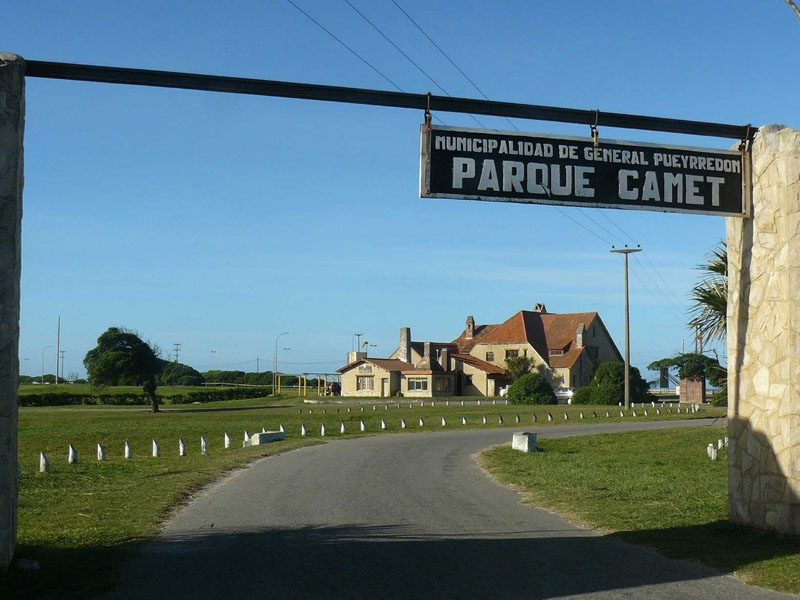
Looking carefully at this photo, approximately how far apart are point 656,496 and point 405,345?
87.0 meters

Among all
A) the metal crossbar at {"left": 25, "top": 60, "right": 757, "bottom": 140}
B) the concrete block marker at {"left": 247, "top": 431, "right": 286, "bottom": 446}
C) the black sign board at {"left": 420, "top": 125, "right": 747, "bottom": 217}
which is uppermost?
the metal crossbar at {"left": 25, "top": 60, "right": 757, "bottom": 140}

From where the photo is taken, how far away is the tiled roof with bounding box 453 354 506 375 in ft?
305

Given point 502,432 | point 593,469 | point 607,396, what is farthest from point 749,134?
point 607,396

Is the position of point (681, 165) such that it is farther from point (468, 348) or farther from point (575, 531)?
point (468, 348)

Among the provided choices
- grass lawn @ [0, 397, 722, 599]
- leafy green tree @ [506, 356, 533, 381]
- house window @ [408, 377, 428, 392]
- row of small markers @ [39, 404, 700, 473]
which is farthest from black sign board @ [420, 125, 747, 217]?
house window @ [408, 377, 428, 392]

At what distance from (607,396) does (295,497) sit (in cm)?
5301

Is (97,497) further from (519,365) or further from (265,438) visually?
(519,365)

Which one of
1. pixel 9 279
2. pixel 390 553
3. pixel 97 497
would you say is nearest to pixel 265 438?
pixel 97 497

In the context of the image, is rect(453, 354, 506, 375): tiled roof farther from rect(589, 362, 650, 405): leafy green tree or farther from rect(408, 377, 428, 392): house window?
rect(589, 362, 650, 405): leafy green tree

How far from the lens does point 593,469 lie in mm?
20516

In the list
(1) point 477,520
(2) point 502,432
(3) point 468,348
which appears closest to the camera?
(1) point 477,520

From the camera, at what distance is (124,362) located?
Result: 72688 millimetres

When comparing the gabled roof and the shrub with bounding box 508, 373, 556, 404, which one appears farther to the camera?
the gabled roof

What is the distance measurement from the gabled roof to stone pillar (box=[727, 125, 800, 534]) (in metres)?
84.8
